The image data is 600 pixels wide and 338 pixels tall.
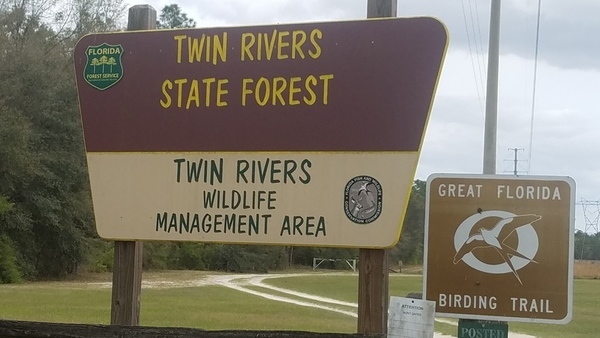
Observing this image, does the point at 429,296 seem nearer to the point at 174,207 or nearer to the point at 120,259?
the point at 174,207

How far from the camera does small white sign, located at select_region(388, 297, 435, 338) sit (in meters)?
4.46

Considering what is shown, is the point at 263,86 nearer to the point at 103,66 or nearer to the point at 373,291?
the point at 103,66

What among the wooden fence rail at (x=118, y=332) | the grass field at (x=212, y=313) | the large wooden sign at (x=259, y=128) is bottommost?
the grass field at (x=212, y=313)

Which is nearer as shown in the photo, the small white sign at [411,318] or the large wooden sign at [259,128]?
the small white sign at [411,318]

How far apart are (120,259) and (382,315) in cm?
190

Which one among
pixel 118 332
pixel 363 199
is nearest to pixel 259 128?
pixel 363 199

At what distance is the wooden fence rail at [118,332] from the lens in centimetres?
502

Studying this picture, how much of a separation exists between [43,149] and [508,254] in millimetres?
43672

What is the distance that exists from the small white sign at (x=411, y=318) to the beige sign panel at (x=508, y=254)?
8.8 inches

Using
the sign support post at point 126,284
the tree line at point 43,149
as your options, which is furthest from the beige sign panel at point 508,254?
the tree line at point 43,149

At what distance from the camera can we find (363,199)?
525 cm

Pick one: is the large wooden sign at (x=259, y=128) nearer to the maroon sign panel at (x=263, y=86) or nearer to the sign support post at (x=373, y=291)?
the maroon sign panel at (x=263, y=86)

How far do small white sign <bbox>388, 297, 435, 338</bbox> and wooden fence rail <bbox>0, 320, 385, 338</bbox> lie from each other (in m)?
0.44

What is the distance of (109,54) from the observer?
5.90m
